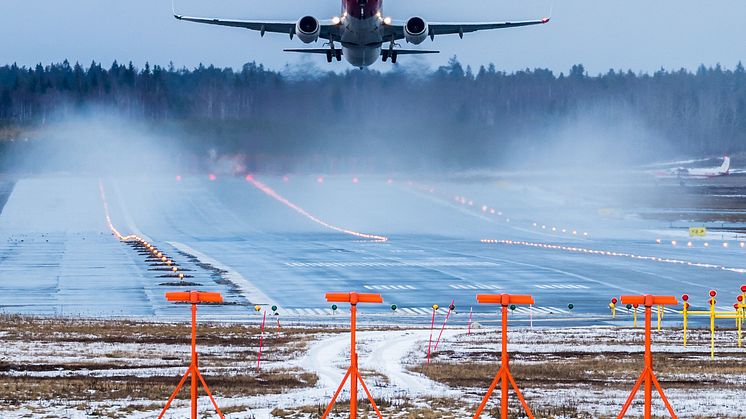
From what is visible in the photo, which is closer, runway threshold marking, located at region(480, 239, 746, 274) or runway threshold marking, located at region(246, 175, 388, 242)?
runway threshold marking, located at region(480, 239, 746, 274)

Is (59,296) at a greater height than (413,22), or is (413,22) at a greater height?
(413,22)

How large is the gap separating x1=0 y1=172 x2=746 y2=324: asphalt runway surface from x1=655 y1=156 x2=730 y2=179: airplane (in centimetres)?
2784

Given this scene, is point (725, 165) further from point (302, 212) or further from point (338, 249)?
point (338, 249)

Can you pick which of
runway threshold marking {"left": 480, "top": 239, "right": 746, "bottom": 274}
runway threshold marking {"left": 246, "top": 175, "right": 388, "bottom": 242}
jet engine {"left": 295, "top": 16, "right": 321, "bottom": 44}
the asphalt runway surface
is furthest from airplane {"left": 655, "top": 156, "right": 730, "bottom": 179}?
jet engine {"left": 295, "top": 16, "right": 321, "bottom": 44}

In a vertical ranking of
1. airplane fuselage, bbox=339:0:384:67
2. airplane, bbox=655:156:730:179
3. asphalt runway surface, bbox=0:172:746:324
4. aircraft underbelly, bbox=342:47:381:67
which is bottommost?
asphalt runway surface, bbox=0:172:746:324

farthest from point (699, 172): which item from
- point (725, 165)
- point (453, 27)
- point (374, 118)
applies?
point (453, 27)

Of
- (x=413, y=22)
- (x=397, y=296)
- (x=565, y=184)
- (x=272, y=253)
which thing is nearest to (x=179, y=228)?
(x=272, y=253)

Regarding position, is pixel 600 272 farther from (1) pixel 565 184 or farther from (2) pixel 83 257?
(1) pixel 565 184

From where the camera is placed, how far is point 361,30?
56.9 m

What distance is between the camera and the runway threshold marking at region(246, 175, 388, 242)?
117m

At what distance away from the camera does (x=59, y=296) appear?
6519 cm

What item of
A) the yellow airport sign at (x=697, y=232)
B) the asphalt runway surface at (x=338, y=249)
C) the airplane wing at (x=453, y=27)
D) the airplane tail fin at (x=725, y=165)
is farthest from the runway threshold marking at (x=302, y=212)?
the airplane tail fin at (x=725, y=165)

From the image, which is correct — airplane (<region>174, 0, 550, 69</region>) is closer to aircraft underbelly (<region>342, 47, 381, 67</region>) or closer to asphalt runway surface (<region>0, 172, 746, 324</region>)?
aircraft underbelly (<region>342, 47, 381, 67</region>)

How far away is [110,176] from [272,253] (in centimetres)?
8725
